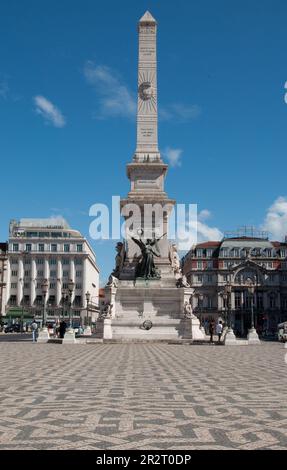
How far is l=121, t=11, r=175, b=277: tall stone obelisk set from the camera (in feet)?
128

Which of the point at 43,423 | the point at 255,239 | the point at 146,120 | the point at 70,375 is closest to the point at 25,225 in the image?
the point at 255,239

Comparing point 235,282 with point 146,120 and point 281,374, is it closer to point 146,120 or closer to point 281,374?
point 146,120

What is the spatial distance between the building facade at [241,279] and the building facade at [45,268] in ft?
66.3

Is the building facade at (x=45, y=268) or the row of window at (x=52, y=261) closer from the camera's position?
the building facade at (x=45, y=268)

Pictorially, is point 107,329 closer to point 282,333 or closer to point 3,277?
point 282,333

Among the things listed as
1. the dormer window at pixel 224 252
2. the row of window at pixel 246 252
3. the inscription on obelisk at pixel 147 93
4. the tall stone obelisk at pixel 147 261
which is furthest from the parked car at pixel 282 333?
the row of window at pixel 246 252

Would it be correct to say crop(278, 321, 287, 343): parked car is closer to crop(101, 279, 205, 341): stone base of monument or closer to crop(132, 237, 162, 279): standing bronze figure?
crop(101, 279, 205, 341): stone base of monument

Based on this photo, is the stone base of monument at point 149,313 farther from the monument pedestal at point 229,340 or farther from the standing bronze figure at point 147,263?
the monument pedestal at point 229,340

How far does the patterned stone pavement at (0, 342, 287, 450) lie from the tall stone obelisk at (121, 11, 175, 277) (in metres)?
23.0

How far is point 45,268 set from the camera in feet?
338

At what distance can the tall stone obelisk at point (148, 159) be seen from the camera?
39156mm

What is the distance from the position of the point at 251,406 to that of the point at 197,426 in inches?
84.1

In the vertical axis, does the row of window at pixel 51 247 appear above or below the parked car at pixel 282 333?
above

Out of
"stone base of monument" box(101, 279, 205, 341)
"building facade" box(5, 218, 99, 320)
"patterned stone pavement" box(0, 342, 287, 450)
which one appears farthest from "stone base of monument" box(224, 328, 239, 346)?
Result: "building facade" box(5, 218, 99, 320)
